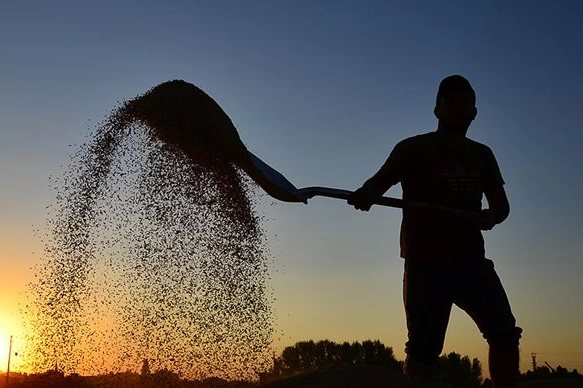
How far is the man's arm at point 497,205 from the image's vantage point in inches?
162

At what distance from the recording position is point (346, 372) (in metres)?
4.23

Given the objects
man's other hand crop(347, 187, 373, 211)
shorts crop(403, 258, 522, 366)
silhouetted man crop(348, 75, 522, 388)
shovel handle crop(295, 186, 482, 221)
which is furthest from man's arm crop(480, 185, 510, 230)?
man's other hand crop(347, 187, 373, 211)

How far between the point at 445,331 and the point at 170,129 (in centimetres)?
245

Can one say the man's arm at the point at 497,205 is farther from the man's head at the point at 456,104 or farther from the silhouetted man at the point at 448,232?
the man's head at the point at 456,104

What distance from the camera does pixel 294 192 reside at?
441cm

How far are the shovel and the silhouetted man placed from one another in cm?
5

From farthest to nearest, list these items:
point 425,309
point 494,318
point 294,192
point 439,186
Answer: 1. point 294,192
2. point 439,186
3. point 425,309
4. point 494,318

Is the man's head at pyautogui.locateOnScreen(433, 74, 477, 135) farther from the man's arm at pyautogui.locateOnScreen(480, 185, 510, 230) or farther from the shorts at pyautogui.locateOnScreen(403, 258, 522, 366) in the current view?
the shorts at pyautogui.locateOnScreen(403, 258, 522, 366)

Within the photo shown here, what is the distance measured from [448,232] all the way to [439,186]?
0.26 m

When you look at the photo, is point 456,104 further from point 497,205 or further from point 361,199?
point 361,199

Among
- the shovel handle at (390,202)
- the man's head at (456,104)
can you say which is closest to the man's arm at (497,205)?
the shovel handle at (390,202)

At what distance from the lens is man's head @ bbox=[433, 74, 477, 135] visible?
13.8ft

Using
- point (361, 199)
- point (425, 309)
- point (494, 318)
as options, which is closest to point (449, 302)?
point (425, 309)

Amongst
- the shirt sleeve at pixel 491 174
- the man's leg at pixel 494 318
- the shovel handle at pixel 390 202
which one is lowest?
the man's leg at pixel 494 318
